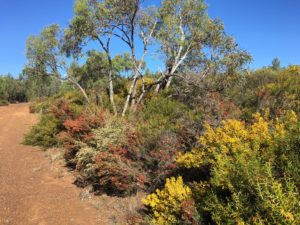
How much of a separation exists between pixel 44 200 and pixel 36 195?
437 mm

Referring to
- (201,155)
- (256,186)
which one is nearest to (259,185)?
(256,186)

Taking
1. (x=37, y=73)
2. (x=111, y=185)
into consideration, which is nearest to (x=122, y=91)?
(x=37, y=73)

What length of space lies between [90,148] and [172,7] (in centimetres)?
1005

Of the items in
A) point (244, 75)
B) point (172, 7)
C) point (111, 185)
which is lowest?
point (111, 185)

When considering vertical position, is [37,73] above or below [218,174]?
above

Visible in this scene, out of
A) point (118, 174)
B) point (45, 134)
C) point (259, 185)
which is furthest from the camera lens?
point (45, 134)

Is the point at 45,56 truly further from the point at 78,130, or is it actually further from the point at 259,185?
the point at 259,185

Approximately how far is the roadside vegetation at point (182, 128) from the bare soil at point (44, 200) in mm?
485

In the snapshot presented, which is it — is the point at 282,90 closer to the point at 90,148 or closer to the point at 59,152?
the point at 90,148

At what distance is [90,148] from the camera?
9.02m

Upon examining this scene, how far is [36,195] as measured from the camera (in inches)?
311

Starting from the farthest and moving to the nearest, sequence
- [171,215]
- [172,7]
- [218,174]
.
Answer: [172,7] → [171,215] → [218,174]

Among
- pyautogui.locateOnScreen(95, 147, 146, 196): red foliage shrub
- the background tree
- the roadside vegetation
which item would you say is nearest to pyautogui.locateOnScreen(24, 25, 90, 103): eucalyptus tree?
the roadside vegetation

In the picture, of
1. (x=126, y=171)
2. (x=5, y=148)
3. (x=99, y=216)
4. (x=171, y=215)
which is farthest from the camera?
(x=5, y=148)
